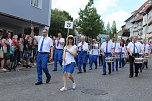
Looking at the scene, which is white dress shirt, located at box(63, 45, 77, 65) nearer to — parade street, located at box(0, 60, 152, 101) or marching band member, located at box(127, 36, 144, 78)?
parade street, located at box(0, 60, 152, 101)

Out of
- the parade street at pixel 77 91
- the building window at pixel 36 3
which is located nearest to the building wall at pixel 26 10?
the building window at pixel 36 3

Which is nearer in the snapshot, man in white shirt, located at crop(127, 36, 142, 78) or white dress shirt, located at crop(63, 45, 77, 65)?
white dress shirt, located at crop(63, 45, 77, 65)

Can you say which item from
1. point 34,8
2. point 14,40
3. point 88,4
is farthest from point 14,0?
point 88,4

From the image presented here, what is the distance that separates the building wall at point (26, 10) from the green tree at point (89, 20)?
90.3 feet

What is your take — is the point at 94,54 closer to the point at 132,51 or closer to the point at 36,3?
the point at 132,51

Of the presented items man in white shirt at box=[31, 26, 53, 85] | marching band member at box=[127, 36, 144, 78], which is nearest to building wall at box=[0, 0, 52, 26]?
marching band member at box=[127, 36, 144, 78]

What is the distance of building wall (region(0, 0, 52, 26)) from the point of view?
956 inches

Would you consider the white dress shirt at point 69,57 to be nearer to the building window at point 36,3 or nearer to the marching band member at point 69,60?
the marching band member at point 69,60

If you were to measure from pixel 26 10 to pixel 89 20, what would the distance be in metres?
32.0

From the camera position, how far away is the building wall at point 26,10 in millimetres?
24281

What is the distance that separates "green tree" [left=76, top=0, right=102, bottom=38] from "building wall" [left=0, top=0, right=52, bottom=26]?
2754 cm

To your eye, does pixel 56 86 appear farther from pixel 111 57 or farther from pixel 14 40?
pixel 14 40

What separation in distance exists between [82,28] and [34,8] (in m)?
31.5

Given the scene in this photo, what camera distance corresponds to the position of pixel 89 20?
58.2 m
